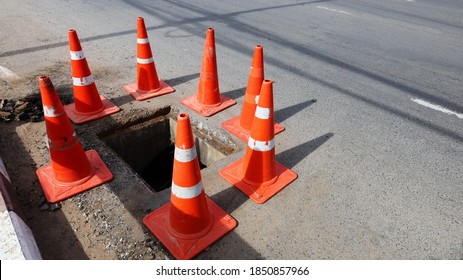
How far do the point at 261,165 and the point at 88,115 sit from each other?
2179mm

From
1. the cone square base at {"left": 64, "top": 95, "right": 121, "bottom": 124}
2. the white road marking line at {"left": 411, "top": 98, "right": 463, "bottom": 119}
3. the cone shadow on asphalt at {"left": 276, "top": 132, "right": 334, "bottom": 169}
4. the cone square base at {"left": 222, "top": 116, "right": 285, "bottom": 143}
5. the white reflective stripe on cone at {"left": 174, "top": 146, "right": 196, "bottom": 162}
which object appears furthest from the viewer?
the white road marking line at {"left": 411, "top": 98, "right": 463, "bottom": 119}

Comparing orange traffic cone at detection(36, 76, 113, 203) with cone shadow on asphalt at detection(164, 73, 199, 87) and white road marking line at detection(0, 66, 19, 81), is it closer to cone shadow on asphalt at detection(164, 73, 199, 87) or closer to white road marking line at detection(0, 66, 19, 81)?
cone shadow on asphalt at detection(164, 73, 199, 87)

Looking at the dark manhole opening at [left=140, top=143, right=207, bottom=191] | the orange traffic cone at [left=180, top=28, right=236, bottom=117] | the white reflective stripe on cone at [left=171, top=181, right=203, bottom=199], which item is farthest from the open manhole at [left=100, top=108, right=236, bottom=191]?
the white reflective stripe on cone at [left=171, top=181, right=203, bottom=199]

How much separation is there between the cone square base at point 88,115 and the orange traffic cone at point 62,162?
2.86ft

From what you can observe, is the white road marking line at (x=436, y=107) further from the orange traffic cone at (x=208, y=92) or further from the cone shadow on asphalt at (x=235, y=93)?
the orange traffic cone at (x=208, y=92)

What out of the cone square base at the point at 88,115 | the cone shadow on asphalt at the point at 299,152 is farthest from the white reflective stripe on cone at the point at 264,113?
the cone square base at the point at 88,115

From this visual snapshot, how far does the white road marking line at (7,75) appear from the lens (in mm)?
4641

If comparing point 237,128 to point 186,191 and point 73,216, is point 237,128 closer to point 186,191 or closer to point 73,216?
point 186,191

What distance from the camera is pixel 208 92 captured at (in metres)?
4.03

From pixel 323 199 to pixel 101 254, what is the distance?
6.05 feet

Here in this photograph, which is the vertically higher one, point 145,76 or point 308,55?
point 145,76

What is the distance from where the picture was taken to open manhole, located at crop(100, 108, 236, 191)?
372 cm

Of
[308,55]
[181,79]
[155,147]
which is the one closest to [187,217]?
[155,147]

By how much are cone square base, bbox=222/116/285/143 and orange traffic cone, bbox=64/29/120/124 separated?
137 cm
